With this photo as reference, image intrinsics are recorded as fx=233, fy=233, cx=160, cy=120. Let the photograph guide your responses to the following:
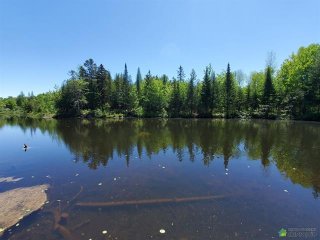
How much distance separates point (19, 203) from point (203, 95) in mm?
66116

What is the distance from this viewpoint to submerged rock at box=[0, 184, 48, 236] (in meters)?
8.47

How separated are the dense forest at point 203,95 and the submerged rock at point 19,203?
59974 mm

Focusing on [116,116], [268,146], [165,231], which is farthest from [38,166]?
[116,116]

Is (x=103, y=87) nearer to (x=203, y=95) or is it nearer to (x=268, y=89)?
(x=203, y=95)

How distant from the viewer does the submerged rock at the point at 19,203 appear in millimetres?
8466

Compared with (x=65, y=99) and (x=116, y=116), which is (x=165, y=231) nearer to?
(x=116, y=116)

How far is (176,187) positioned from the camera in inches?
458

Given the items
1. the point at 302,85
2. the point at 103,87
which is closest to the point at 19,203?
the point at 302,85

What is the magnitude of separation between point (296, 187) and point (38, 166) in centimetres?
1597

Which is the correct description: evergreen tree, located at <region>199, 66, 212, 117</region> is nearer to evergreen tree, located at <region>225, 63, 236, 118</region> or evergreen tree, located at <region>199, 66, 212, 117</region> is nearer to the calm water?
evergreen tree, located at <region>225, 63, 236, 118</region>

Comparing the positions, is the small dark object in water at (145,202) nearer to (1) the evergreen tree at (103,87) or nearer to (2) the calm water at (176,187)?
(2) the calm water at (176,187)

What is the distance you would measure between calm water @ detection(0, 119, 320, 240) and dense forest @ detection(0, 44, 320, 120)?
44551 mm

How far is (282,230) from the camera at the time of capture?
7.60 metres

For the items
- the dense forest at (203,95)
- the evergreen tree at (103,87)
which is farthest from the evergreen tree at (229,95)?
the evergreen tree at (103,87)
